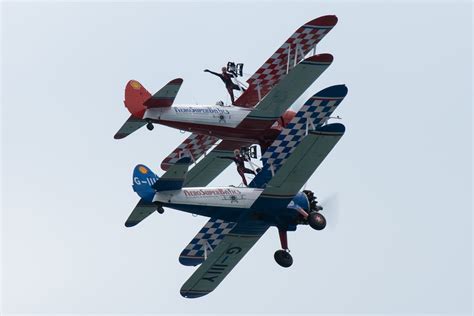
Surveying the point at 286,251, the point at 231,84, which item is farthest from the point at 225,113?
the point at 286,251

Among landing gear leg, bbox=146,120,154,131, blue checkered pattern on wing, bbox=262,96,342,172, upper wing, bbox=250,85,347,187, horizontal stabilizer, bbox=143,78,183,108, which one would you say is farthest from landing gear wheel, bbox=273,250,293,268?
horizontal stabilizer, bbox=143,78,183,108

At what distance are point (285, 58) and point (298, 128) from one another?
114 inches

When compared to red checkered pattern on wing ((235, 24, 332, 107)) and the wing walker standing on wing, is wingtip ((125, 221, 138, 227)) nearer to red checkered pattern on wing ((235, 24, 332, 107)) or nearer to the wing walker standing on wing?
the wing walker standing on wing

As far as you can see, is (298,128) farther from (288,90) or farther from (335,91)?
(335,91)

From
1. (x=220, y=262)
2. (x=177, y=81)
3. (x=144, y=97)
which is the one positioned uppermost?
(x=177, y=81)

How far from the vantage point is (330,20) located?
128ft

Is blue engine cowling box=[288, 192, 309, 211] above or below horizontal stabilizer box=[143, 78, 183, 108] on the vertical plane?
below

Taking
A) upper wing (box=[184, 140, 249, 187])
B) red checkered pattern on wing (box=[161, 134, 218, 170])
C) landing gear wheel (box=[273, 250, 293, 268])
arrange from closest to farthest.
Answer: landing gear wheel (box=[273, 250, 293, 268]), upper wing (box=[184, 140, 249, 187]), red checkered pattern on wing (box=[161, 134, 218, 170])

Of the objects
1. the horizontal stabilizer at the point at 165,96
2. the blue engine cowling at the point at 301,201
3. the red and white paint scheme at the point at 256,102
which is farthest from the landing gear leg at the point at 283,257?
A: the horizontal stabilizer at the point at 165,96

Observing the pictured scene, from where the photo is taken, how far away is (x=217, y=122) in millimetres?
38656

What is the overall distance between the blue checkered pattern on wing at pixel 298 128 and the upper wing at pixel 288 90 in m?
1.04

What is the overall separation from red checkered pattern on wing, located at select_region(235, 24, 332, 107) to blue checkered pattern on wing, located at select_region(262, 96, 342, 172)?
2.46 meters

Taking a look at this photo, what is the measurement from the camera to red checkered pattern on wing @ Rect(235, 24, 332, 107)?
39.2 metres

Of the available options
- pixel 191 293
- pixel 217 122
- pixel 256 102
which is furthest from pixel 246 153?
pixel 191 293
